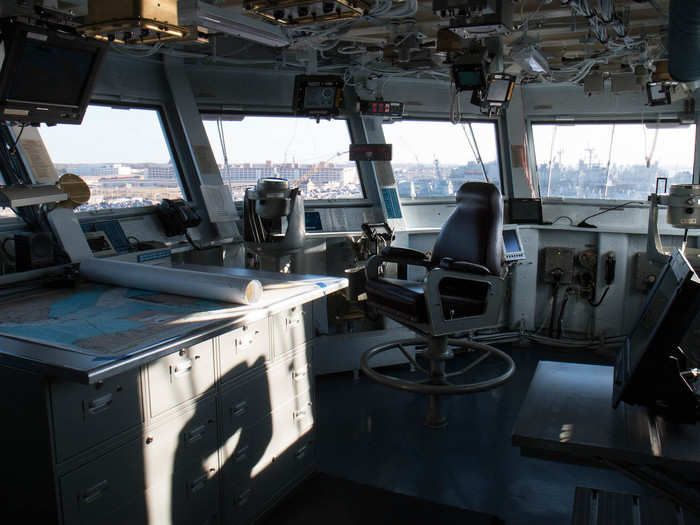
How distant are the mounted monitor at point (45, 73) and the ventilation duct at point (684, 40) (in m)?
2.32

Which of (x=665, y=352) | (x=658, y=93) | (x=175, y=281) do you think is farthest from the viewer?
(x=658, y=93)

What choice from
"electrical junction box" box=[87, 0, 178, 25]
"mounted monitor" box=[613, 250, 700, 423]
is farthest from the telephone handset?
"mounted monitor" box=[613, 250, 700, 423]

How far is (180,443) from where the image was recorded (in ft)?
6.88

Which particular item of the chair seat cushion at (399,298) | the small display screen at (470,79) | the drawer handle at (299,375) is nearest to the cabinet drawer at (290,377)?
the drawer handle at (299,375)

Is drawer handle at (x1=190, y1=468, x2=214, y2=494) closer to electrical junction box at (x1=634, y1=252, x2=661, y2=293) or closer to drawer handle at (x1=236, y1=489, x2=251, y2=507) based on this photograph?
drawer handle at (x1=236, y1=489, x2=251, y2=507)

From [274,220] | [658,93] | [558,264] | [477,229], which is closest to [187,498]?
[274,220]

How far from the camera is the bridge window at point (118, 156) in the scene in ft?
12.9

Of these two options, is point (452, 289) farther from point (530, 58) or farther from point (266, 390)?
point (530, 58)

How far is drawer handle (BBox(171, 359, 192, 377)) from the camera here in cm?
207

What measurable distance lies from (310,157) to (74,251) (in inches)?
97.9

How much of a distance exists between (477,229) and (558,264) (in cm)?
211

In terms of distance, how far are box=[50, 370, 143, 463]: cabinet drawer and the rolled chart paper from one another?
0.53m

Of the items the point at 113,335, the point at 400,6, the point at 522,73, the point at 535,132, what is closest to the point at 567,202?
the point at 535,132

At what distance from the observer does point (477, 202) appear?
3471mm
